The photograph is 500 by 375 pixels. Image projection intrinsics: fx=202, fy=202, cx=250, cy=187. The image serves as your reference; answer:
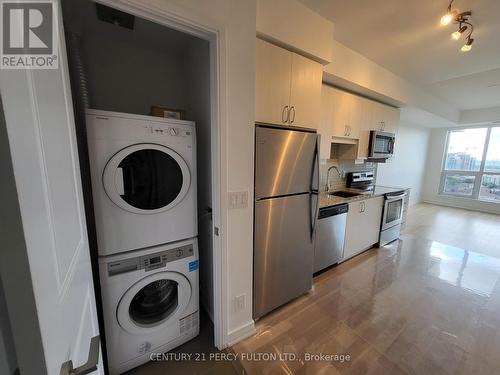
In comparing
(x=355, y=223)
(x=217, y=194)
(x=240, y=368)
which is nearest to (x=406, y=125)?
(x=355, y=223)

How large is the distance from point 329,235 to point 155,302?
195 cm

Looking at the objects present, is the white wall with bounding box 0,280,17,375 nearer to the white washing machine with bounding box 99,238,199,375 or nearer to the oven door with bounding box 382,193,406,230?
the white washing machine with bounding box 99,238,199,375

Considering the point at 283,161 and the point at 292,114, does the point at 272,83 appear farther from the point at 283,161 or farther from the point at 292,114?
the point at 283,161

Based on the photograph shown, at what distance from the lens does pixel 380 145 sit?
10.6ft

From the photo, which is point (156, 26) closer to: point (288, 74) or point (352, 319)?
point (288, 74)

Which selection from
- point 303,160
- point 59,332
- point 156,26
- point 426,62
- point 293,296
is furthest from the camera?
point 426,62

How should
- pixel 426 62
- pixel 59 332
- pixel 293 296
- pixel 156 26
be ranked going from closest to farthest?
pixel 59 332 → pixel 156 26 → pixel 293 296 → pixel 426 62

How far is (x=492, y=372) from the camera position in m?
1.45

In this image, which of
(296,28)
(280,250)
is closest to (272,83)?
(296,28)

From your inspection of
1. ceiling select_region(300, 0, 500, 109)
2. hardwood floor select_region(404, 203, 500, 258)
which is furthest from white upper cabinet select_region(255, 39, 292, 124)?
hardwood floor select_region(404, 203, 500, 258)

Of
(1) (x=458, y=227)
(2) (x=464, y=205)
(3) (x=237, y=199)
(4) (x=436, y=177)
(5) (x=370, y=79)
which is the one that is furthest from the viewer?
(4) (x=436, y=177)

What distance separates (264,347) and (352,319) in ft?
2.94

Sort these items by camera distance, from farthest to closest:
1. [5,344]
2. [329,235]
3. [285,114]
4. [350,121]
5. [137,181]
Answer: [350,121] → [329,235] → [285,114] → [137,181] → [5,344]

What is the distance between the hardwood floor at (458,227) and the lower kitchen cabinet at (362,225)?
1.66 m
